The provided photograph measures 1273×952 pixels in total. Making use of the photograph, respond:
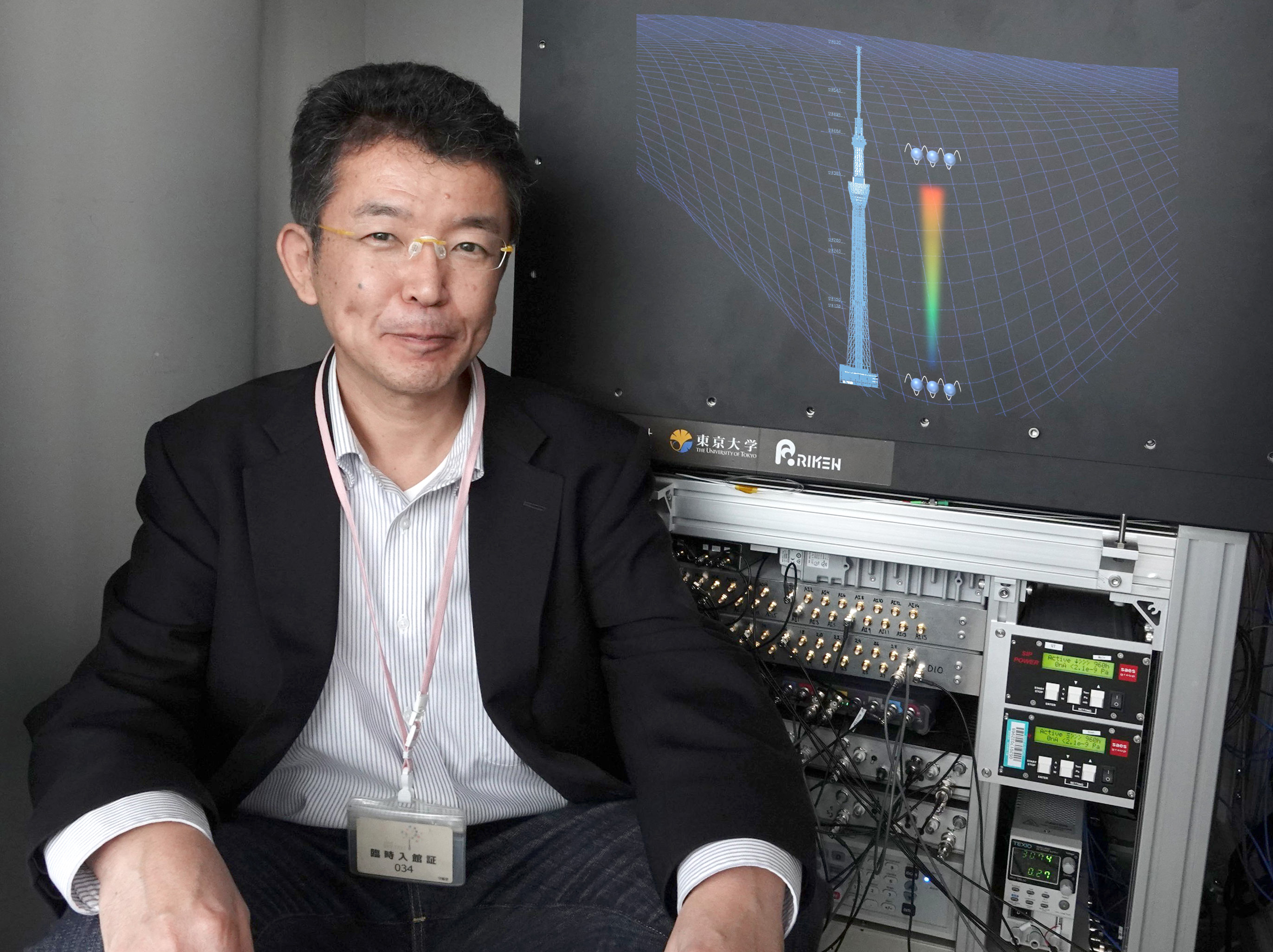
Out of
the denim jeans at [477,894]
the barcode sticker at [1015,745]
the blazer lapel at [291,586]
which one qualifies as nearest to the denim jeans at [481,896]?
the denim jeans at [477,894]

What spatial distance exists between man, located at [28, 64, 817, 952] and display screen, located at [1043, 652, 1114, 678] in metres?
0.48

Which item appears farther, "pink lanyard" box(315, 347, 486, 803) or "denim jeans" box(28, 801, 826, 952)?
"pink lanyard" box(315, 347, 486, 803)

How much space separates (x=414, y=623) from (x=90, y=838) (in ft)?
1.43

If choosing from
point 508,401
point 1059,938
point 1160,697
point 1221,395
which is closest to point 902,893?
point 1059,938

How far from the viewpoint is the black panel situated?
4.68 ft

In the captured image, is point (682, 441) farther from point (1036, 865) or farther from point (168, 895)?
point (168, 895)

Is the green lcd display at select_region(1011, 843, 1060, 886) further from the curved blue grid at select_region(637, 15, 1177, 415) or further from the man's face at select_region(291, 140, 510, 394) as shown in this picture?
the man's face at select_region(291, 140, 510, 394)

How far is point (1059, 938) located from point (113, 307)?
175cm

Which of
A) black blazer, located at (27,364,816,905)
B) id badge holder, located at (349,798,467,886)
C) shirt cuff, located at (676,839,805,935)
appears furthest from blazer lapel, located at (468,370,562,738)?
shirt cuff, located at (676,839,805,935)

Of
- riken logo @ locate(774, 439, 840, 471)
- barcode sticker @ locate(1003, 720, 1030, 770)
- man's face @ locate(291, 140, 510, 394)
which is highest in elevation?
man's face @ locate(291, 140, 510, 394)

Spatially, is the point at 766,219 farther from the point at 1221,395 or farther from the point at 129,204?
the point at 129,204

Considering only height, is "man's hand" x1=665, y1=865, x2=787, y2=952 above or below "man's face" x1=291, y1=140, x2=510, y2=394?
below

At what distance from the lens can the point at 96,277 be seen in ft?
5.28

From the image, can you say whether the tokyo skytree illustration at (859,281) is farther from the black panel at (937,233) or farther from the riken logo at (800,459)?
the riken logo at (800,459)
